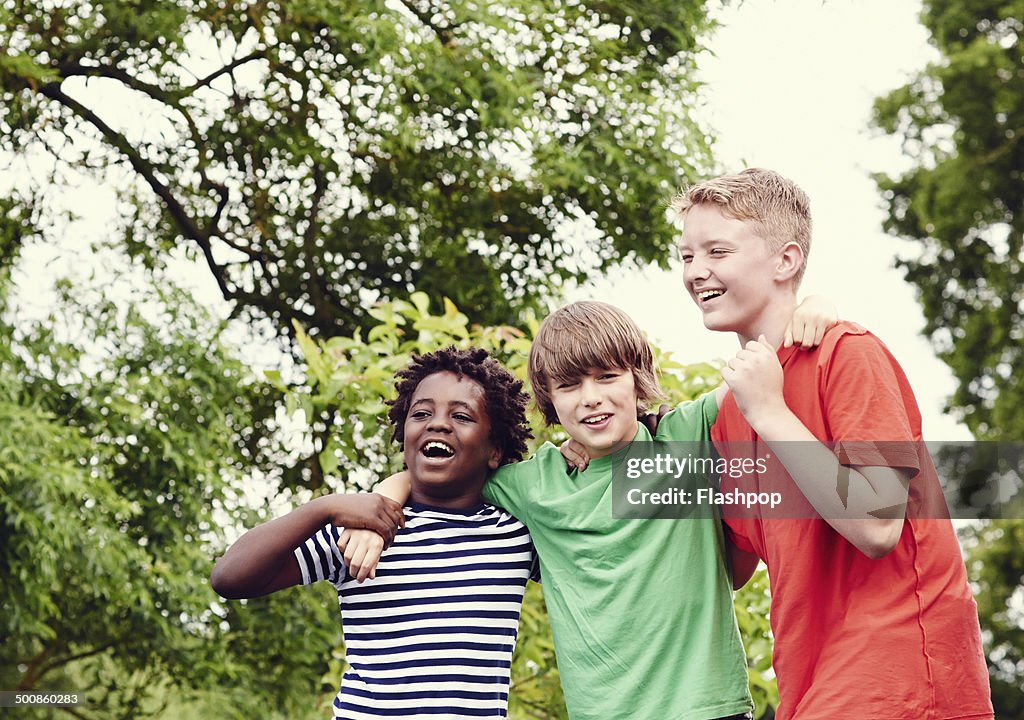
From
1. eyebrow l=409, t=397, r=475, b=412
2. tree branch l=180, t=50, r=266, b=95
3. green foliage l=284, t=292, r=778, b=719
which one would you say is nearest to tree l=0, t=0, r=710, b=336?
tree branch l=180, t=50, r=266, b=95

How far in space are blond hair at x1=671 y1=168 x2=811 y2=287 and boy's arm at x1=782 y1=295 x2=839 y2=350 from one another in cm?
12

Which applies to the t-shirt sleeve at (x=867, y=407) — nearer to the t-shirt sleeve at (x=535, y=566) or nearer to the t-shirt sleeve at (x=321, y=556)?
the t-shirt sleeve at (x=535, y=566)

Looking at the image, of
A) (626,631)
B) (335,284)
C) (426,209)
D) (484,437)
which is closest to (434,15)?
(426,209)

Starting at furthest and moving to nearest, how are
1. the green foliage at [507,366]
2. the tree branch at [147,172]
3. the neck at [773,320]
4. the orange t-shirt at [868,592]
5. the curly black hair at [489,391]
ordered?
the tree branch at [147,172], the green foliage at [507,366], the curly black hair at [489,391], the neck at [773,320], the orange t-shirt at [868,592]

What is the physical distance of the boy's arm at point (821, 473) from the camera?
1607mm

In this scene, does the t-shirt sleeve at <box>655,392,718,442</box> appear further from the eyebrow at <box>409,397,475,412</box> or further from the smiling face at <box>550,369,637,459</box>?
the eyebrow at <box>409,397,475,412</box>

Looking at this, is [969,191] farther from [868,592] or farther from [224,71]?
[868,592]

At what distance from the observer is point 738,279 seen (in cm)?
186

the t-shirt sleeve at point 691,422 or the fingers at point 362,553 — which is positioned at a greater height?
the t-shirt sleeve at point 691,422

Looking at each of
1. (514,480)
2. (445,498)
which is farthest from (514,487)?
(445,498)

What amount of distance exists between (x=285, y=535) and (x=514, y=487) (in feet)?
1.29

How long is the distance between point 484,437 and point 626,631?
44 cm

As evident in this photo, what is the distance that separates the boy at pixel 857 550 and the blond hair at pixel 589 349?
305 millimetres

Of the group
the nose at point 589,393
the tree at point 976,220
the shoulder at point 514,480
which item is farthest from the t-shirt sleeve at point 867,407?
the tree at point 976,220
